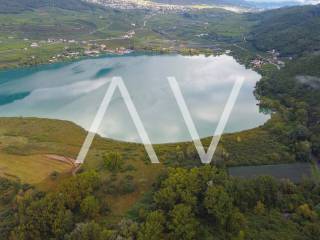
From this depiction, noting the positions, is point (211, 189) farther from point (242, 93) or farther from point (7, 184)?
point (242, 93)

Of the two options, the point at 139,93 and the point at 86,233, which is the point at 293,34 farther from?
the point at 86,233

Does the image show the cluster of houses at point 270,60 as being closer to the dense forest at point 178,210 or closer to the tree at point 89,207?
the dense forest at point 178,210

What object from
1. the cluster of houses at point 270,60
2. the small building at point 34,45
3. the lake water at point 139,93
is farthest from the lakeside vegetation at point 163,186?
the small building at point 34,45

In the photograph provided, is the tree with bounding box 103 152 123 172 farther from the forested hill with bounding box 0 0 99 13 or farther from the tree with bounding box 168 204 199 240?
the forested hill with bounding box 0 0 99 13

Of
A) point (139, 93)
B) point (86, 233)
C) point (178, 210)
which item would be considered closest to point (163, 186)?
point (178, 210)

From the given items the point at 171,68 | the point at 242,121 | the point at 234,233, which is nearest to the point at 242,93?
the point at 242,121
